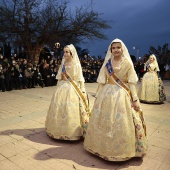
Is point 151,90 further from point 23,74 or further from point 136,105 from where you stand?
point 23,74

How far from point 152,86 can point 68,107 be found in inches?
199

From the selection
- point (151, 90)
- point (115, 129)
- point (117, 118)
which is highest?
point (151, 90)

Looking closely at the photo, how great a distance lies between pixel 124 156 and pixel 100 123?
1.96 feet

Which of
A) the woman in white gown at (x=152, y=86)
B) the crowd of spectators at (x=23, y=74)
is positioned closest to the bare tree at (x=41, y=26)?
the crowd of spectators at (x=23, y=74)

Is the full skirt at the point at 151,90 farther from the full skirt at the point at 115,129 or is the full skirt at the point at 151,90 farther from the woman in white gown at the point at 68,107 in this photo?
the full skirt at the point at 115,129

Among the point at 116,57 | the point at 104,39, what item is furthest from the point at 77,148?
the point at 104,39

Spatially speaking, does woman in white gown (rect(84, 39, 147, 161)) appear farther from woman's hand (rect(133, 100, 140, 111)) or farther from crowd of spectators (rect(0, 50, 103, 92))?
crowd of spectators (rect(0, 50, 103, 92))

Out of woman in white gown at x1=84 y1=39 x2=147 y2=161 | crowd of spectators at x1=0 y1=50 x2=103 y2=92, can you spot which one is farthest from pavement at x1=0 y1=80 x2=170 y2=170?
crowd of spectators at x1=0 y1=50 x2=103 y2=92

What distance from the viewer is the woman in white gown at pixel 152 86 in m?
7.75

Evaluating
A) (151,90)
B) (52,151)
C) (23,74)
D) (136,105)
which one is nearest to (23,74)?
(23,74)

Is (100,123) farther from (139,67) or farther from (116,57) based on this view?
Answer: (139,67)

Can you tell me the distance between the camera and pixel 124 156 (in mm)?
2910

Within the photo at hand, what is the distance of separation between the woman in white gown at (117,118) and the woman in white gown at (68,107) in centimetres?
60

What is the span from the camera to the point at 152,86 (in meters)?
7.80
